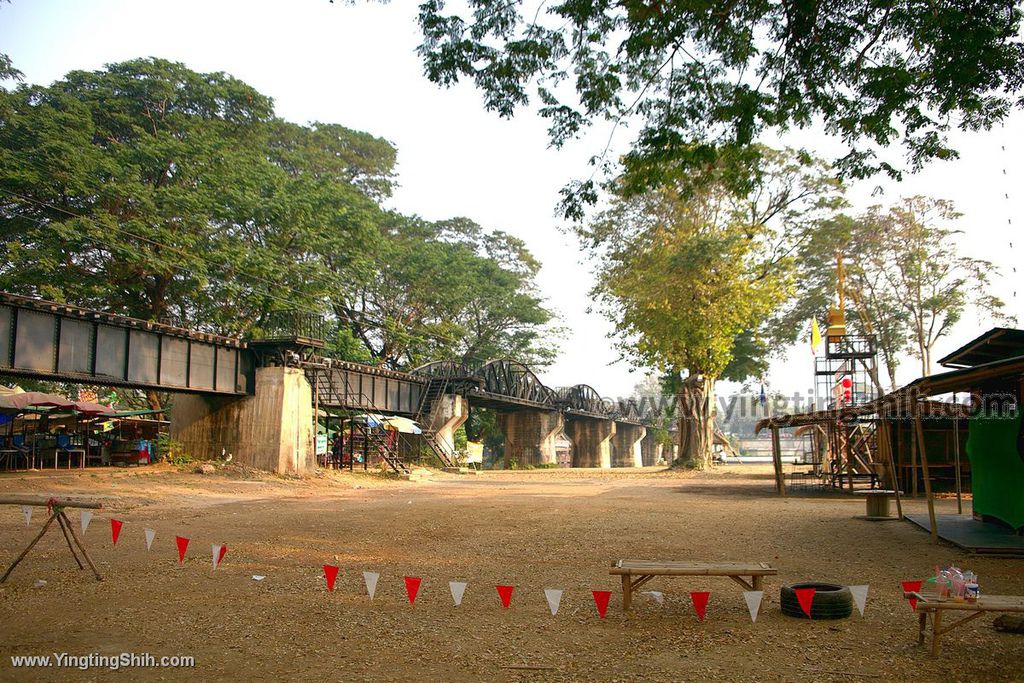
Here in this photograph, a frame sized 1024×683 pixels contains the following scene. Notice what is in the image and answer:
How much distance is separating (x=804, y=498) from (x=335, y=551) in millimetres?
16381

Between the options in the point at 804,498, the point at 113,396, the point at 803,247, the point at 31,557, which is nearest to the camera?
the point at 31,557

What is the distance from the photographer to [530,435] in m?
61.5

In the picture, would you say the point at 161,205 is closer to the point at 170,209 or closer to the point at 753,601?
the point at 170,209

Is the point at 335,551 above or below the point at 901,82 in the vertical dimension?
below

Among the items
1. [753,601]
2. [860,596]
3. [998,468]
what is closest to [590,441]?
[998,468]

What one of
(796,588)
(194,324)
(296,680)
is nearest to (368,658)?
(296,680)

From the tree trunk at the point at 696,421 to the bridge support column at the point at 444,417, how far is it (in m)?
12.6

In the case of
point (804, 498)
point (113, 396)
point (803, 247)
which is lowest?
point (804, 498)

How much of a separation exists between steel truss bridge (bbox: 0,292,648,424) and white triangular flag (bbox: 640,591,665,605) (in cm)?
1825

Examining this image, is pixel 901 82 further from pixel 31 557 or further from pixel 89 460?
pixel 89 460

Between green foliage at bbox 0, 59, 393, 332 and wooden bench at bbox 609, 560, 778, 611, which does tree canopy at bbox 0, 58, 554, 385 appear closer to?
green foliage at bbox 0, 59, 393, 332

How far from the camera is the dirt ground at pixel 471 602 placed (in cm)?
609

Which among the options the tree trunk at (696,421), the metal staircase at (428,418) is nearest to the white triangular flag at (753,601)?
the tree trunk at (696,421)

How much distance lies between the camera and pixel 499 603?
836 cm
